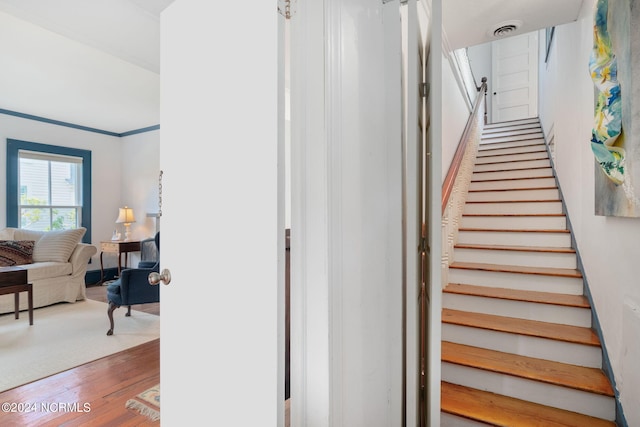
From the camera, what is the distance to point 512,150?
4.64m

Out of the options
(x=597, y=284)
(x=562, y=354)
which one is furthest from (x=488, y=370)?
(x=597, y=284)

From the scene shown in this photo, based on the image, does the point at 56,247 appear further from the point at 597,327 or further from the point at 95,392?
the point at 597,327

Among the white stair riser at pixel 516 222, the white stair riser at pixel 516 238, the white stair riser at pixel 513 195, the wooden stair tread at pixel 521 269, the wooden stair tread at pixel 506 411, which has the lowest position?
the wooden stair tread at pixel 506 411

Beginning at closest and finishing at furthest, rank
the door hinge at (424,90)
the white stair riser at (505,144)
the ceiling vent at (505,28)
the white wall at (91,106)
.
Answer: the door hinge at (424,90) < the ceiling vent at (505,28) < the white wall at (91,106) < the white stair riser at (505,144)

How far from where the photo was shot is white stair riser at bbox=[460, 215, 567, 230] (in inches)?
120

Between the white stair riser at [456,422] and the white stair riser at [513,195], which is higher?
the white stair riser at [513,195]

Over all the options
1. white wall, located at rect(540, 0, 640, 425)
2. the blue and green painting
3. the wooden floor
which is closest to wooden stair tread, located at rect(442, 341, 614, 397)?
white wall, located at rect(540, 0, 640, 425)

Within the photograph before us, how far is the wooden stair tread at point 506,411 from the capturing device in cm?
167

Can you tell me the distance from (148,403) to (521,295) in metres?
2.67

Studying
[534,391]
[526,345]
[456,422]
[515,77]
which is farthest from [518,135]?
[456,422]

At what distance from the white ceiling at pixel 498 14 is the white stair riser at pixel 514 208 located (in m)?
1.64

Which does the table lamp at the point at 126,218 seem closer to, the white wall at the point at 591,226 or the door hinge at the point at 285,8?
the door hinge at the point at 285,8

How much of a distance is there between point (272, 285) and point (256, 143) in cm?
40

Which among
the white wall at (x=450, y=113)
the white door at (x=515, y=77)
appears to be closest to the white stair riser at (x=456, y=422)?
the white wall at (x=450, y=113)
